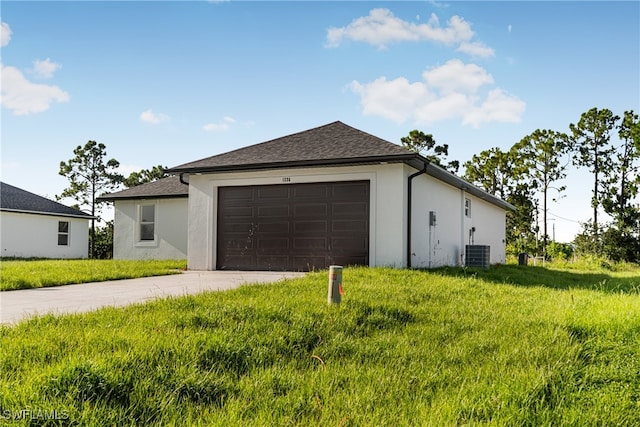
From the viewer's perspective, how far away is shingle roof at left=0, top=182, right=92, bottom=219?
22.2 metres

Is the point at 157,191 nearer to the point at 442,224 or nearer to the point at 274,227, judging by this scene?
the point at 274,227

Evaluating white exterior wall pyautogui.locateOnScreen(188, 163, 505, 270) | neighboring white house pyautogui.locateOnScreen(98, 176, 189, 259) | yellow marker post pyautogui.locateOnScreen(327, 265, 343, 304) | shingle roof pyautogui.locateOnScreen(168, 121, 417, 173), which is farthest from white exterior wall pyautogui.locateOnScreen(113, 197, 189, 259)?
yellow marker post pyautogui.locateOnScreen(327, 265, 343, 304)

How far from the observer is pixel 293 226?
42.1 feet

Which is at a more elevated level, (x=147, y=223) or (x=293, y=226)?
(x=147, y=223)

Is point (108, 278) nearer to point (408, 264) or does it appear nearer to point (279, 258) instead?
point (279, 258)

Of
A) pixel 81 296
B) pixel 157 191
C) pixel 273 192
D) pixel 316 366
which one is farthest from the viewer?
pixel 157 191

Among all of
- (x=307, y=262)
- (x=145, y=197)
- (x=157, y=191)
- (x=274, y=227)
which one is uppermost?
(x=157, y=191)

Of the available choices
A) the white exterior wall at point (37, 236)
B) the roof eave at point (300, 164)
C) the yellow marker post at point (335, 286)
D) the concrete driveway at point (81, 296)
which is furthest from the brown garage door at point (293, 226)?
the white exterior wall at point (37, 236)

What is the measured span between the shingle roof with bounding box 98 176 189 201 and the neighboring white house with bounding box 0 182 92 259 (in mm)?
5562

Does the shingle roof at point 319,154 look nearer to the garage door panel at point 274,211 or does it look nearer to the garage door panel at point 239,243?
the garage door panel at point 274,211

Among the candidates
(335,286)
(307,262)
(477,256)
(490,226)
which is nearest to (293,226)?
(307,262)

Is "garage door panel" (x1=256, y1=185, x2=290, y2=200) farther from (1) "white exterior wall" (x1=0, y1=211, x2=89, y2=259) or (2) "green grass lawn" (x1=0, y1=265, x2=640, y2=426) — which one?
(1) "white exterior wall" (x1=0, y1=211, x2=89, y2=259)

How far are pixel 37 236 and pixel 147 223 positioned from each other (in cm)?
764

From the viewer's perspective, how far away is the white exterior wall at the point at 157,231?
18.5m
